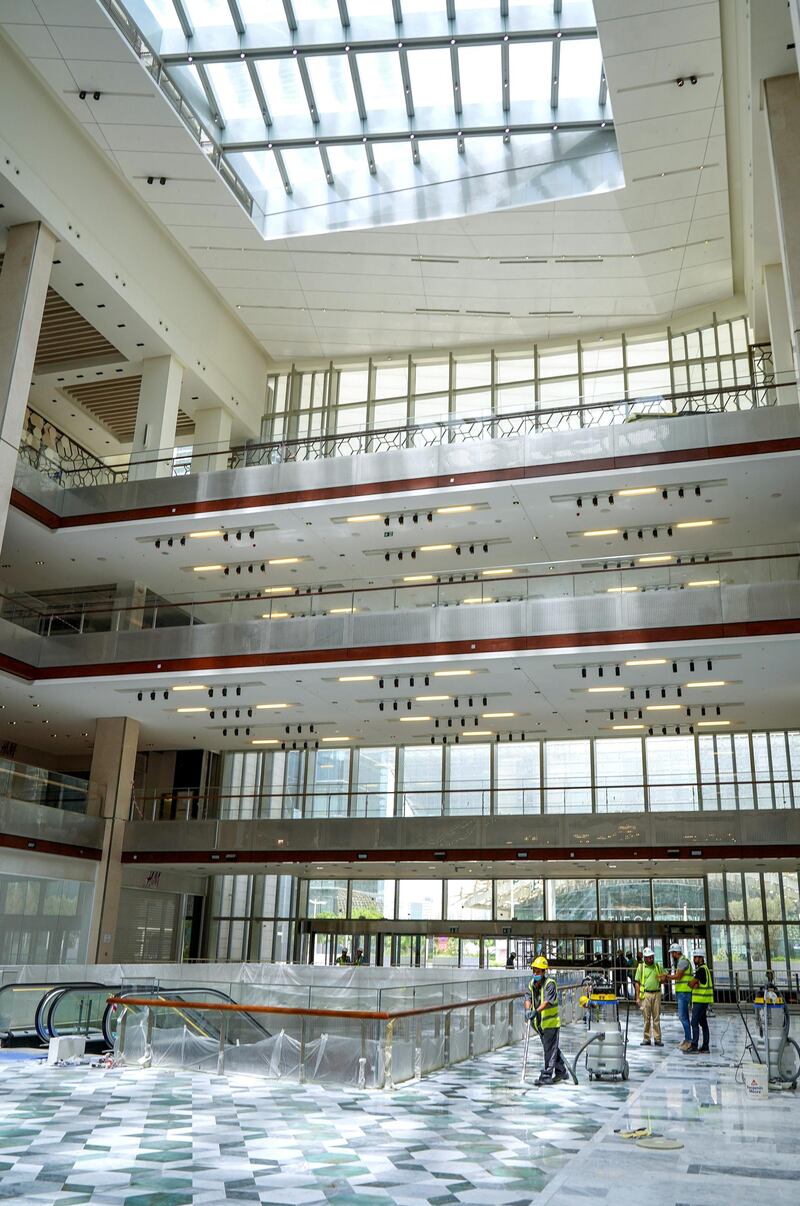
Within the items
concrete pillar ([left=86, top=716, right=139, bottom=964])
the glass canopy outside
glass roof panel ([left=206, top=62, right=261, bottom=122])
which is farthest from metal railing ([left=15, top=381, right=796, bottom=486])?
glass roof panel ([left=206, top=62, right=261, bottom=122])

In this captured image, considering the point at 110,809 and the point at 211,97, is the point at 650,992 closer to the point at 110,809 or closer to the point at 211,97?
the point at 110,809

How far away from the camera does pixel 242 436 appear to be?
3662 cm

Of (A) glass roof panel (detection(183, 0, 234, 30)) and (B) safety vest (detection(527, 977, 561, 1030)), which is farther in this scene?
(A) glass roof panel (detection(183, 0, 234, 30))

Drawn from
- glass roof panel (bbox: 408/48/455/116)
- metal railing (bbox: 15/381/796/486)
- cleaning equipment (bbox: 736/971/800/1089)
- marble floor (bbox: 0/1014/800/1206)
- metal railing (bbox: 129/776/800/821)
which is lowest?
marble floor (bbox: 0/1014/800/1206)

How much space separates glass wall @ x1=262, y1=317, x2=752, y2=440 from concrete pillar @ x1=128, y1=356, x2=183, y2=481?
A: 3.81 metres

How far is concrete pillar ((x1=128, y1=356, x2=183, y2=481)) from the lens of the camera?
29000mm

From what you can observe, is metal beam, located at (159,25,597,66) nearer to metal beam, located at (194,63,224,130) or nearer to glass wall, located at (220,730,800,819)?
metal beam, located at (194,63,224,130)

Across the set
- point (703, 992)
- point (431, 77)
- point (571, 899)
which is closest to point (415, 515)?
point (431, 77)

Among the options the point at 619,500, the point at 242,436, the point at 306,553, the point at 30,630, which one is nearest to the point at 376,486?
the point at 306,553

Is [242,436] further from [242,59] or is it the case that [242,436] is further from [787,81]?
[787,81]

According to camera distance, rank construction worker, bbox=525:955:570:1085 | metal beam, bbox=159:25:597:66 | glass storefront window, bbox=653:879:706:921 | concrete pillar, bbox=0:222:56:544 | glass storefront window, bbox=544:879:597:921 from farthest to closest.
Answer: glass storefront window, bbox=544:879:597:921, glass storefront window, bbox=653:879:706:921, metal beam, bbox=159:25:597:66, concrete pillar, bbox=0:222:56:544, construction worker, bbox=525:955:570:1085

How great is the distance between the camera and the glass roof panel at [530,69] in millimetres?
24562

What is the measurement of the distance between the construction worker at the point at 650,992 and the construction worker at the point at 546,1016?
16.1 feet

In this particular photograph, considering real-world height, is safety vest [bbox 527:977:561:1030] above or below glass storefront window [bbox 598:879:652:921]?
below
